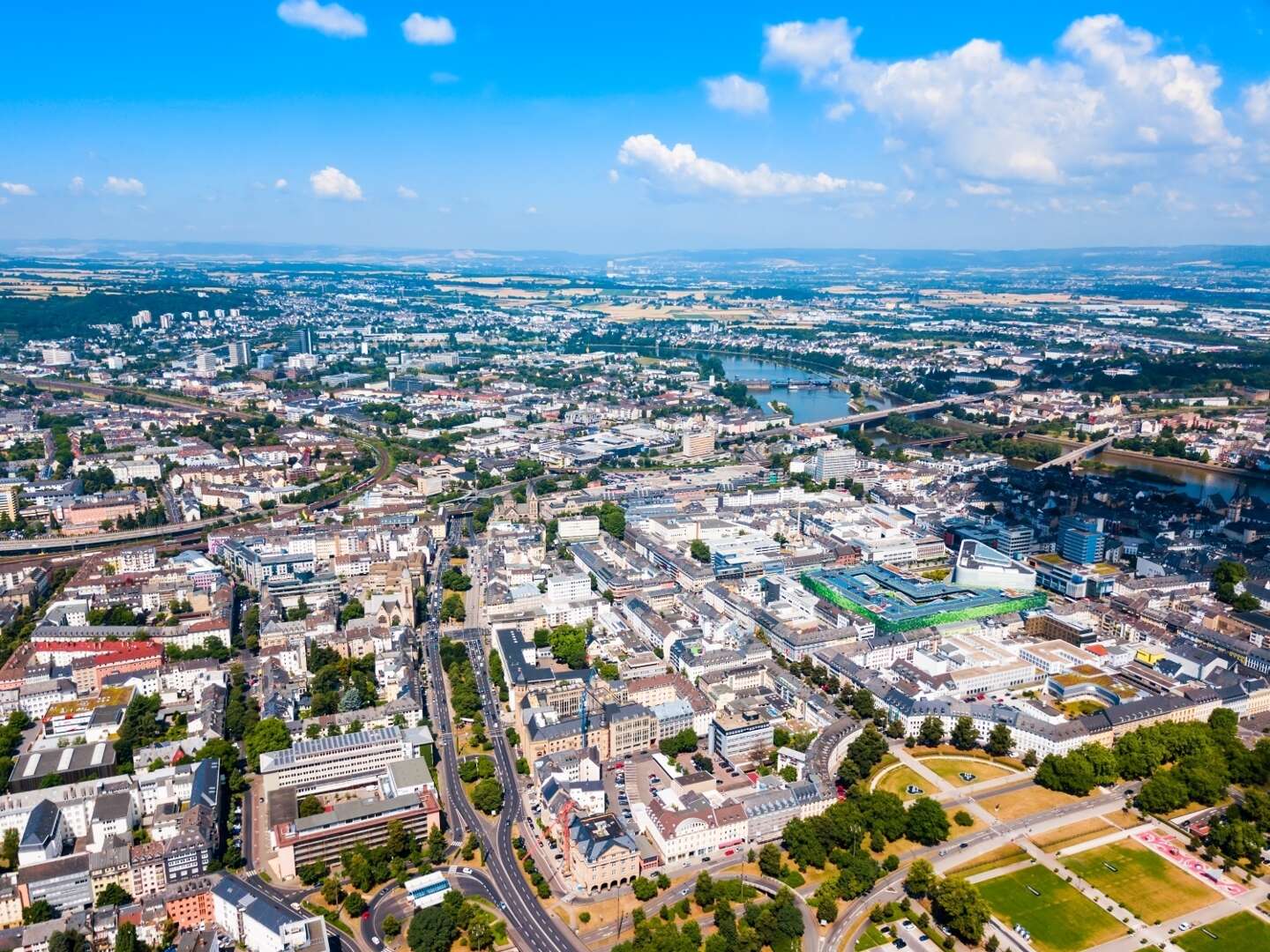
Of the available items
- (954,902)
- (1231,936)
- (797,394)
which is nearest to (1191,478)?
(797,394)

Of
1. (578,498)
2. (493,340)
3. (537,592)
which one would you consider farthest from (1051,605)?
(493,340)

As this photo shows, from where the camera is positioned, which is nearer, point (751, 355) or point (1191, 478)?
point (1191, 478)

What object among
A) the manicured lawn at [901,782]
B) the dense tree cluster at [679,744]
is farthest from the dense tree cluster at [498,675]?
the manicured lawn at [901,782]

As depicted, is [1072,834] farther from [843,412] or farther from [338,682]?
[843,412]

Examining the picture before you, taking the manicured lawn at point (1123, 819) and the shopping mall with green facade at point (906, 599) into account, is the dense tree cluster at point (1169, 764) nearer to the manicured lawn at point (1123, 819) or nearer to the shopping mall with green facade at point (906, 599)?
the manicured lawn at point (1123, 819)

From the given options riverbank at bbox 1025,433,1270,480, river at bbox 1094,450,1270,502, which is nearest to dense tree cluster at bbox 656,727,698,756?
river at bbox 1094,450,1270,502

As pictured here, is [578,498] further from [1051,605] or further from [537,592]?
[1051,605]
